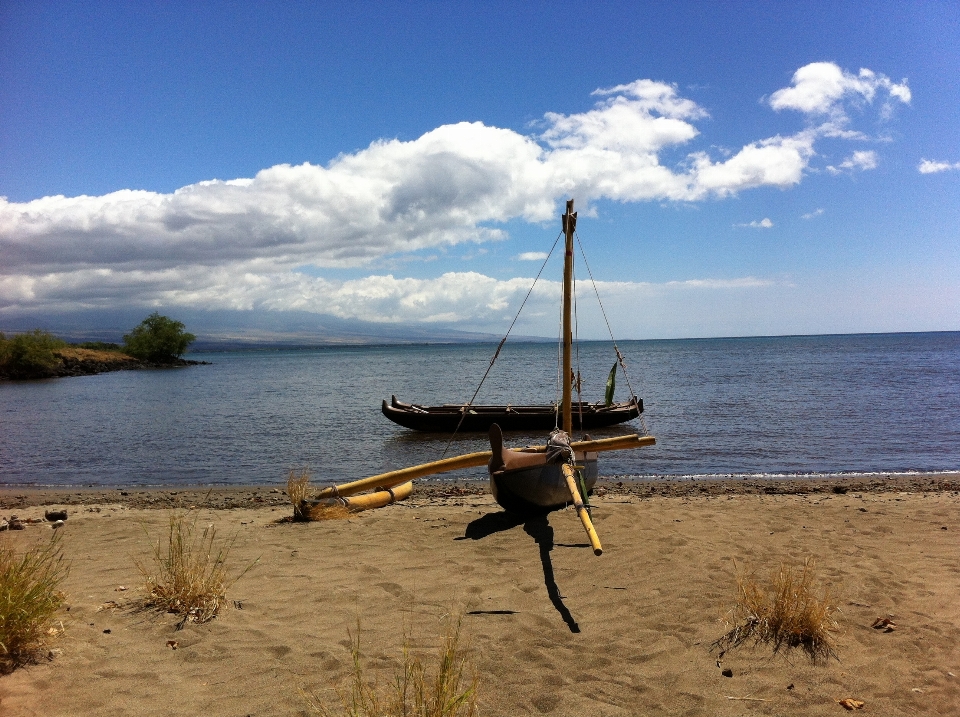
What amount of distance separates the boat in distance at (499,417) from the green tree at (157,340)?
79.0m

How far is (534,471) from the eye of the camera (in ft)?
30.1

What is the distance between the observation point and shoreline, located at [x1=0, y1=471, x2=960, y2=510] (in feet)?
43.7

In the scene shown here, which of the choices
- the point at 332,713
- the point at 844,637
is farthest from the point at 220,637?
the point at 844,637

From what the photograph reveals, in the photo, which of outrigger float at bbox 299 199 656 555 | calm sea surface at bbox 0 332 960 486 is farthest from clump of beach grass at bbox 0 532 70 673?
calm sea surface at bbox 0 332 960 486

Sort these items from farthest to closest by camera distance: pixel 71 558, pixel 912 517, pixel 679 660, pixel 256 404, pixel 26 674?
pixel 256 404 → pixel 912 517 → pixel 71 558 → pixel 679 660 → pixel 26 674

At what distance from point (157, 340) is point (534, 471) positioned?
99801 millimetres

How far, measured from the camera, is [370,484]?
35.9 feet

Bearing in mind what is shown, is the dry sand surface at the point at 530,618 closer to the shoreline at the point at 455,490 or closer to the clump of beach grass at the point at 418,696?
the clump of beach grass at the point at 418,696

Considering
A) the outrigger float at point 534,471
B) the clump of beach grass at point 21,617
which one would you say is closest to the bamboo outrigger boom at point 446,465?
the outrigger float at point 534,471

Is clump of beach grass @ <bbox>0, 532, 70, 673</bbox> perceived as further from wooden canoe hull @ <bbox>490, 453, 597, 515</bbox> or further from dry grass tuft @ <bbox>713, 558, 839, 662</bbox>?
wooden canoe hull @ <bbox>490, 453, 597, 515</bbox>

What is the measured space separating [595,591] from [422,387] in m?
48.3

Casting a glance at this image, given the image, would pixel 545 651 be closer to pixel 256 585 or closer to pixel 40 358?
pixel 256 585

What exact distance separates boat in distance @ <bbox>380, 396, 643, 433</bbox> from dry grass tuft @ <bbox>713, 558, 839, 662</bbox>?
19.2 metres

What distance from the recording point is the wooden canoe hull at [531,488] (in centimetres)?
917
